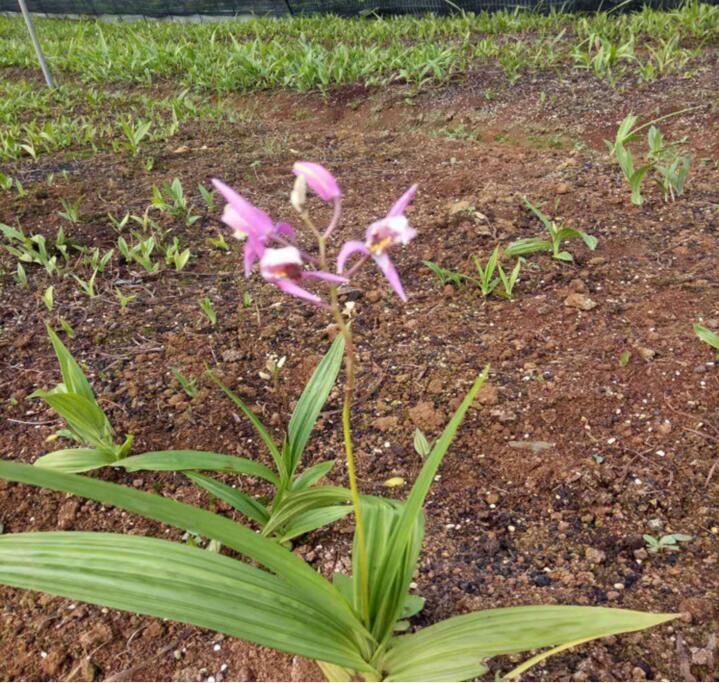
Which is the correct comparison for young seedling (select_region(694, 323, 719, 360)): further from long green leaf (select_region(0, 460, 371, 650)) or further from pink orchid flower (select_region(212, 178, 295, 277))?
pink orchid flower (select_region(212, 178, 295, 277))

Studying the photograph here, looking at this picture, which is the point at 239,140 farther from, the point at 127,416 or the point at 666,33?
the point at 666,33

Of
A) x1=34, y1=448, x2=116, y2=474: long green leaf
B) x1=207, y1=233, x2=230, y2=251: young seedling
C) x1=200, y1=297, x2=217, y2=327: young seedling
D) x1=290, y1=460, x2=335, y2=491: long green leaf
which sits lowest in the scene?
x1=290, y1=460, x2=335, y2=491: long green leaf

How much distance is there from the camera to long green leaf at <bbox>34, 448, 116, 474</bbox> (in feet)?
5.08

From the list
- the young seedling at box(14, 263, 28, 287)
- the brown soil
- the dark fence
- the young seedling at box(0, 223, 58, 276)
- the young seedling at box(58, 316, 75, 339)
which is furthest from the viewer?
the dark fence

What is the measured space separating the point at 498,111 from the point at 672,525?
10.0 feet

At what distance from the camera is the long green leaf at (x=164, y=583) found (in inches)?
33.2

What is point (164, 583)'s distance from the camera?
0.88 metres

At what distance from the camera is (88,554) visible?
87cm

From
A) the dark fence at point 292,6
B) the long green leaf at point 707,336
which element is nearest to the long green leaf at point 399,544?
the long green leaf at point 707,336

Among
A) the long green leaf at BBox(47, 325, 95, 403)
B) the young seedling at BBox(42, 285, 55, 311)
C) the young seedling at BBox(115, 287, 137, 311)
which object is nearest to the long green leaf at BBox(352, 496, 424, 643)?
the long green leaf at BBox(47, 325, 95, 403)

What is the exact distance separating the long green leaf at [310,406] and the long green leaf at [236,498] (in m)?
0.10

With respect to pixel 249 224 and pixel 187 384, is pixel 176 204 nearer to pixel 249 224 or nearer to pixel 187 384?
pixel 187 384

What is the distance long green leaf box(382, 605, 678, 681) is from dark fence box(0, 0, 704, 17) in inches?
214

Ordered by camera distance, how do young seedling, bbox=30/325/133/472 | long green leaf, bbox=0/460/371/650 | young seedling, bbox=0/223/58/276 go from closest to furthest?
1. long green leaf, bbox=0/460/371/650
2. young seedling, bbox=30/325/133/472
3. young seedling, bbox=0/223/58/276
